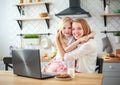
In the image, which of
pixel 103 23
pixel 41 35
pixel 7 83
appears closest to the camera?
pixel 7 83

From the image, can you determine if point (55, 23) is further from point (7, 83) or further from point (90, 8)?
point (7, 83)

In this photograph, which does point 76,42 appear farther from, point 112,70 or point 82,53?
point 112,70

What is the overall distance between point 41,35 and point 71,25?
7.13 feet

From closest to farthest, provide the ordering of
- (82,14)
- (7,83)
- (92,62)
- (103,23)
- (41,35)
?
1. (7,83)
2. (92,62)
3. (82,14)
4. (103,23)
5. (41,35)

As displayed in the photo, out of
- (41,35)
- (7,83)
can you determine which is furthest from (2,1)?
(7,83)

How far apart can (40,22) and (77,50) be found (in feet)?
7.80

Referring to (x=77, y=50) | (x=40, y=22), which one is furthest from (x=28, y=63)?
(x=40, y=22)

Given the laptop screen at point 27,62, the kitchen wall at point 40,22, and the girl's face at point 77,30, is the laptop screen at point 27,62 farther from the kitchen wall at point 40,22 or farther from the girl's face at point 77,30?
the kitchen wall at point 40,22

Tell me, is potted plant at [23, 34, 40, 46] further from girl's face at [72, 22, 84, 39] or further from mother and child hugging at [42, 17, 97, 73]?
girl's face at [72, 22, 84, 39]

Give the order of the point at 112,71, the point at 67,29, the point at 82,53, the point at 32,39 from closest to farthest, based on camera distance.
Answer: the point at 82,53
the point at 67,29
the point at 112,71
the point at 32,39

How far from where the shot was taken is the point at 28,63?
2057 millimetres

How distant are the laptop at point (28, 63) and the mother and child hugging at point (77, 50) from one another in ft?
1.34

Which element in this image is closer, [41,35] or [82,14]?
[82,14]

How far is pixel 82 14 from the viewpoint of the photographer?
4.11 m
